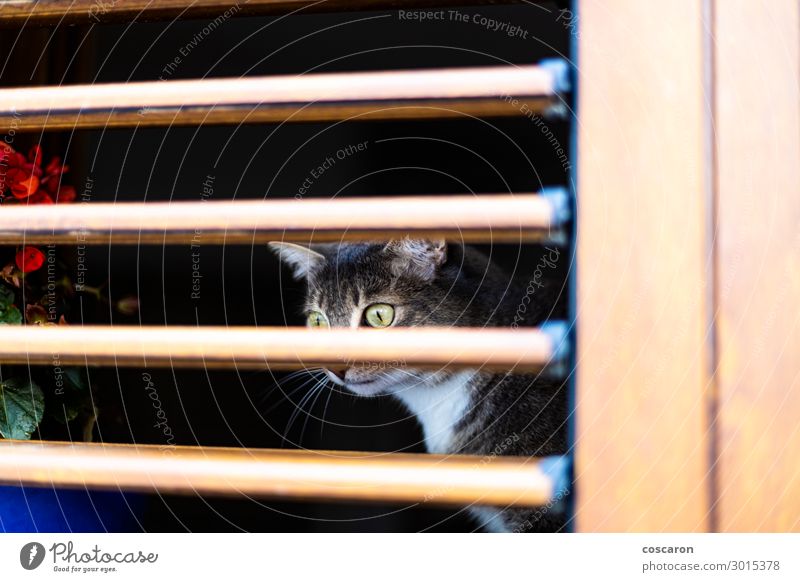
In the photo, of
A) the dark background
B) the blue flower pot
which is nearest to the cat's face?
the dark background

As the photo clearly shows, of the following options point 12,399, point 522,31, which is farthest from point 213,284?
point 522,31

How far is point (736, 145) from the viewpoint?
1.68 ft

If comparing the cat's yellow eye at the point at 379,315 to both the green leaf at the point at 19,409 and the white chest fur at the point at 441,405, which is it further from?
the green leaf at the point at 19,409

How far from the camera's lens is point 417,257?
3.58 feet

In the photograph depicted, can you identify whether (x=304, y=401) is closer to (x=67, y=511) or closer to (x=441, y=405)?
(x=441, y=405)

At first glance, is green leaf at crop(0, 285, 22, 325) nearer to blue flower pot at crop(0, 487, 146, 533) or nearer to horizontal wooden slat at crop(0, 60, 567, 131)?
blue flower pot at crop(0, 487, 146, 533)

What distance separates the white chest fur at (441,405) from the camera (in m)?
1.07

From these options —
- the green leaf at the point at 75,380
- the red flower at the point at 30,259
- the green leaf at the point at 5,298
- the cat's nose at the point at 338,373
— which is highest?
the red flower at the point at 30,259

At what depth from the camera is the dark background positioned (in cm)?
118

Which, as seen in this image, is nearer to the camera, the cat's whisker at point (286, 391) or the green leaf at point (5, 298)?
the green leaf at point (5, 298)

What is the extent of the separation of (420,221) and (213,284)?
3.21ft

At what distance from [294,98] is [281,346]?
8.4 inches

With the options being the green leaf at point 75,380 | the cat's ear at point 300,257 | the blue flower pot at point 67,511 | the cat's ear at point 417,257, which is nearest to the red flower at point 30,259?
the green leaf at point 75,380
